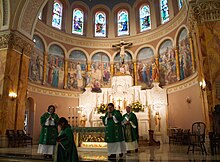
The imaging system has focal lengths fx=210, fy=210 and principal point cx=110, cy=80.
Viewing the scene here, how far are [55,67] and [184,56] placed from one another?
11.8m

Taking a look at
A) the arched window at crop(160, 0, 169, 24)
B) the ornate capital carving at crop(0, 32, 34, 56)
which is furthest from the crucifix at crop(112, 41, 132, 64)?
the ornate capital carving at crop(0, 32, 34, 56)

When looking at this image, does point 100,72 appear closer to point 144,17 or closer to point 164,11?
point 144,17

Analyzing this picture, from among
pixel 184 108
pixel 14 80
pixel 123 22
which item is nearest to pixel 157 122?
pixel 184 108

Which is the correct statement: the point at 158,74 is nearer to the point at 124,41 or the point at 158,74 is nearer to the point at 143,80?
the point at 143,80

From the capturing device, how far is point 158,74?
19.6 meters

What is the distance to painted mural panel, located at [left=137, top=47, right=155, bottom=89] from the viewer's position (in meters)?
20.5

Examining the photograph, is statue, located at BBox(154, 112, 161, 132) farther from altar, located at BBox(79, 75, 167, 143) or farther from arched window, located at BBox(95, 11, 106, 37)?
arched window, located at BBox(95, 11, 106, 37)

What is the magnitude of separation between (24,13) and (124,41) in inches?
428

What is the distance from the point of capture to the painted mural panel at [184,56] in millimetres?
16850

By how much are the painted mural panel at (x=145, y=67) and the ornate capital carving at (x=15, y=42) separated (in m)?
10.9

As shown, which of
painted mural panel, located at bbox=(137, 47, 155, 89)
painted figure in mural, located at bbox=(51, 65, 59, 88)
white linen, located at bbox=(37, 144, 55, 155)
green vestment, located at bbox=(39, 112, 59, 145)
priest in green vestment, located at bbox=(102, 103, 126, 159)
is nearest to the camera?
priest in green vestment, located at bbox=(102, 103, 126, 159)

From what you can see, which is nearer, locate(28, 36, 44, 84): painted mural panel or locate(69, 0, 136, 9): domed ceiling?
locate(28, 36, 44, 84): painted mural panel

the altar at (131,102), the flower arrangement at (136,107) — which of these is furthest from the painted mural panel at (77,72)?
the flower arrangement at (136,107)

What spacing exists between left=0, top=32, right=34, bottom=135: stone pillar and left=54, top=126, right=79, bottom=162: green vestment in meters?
9.03
